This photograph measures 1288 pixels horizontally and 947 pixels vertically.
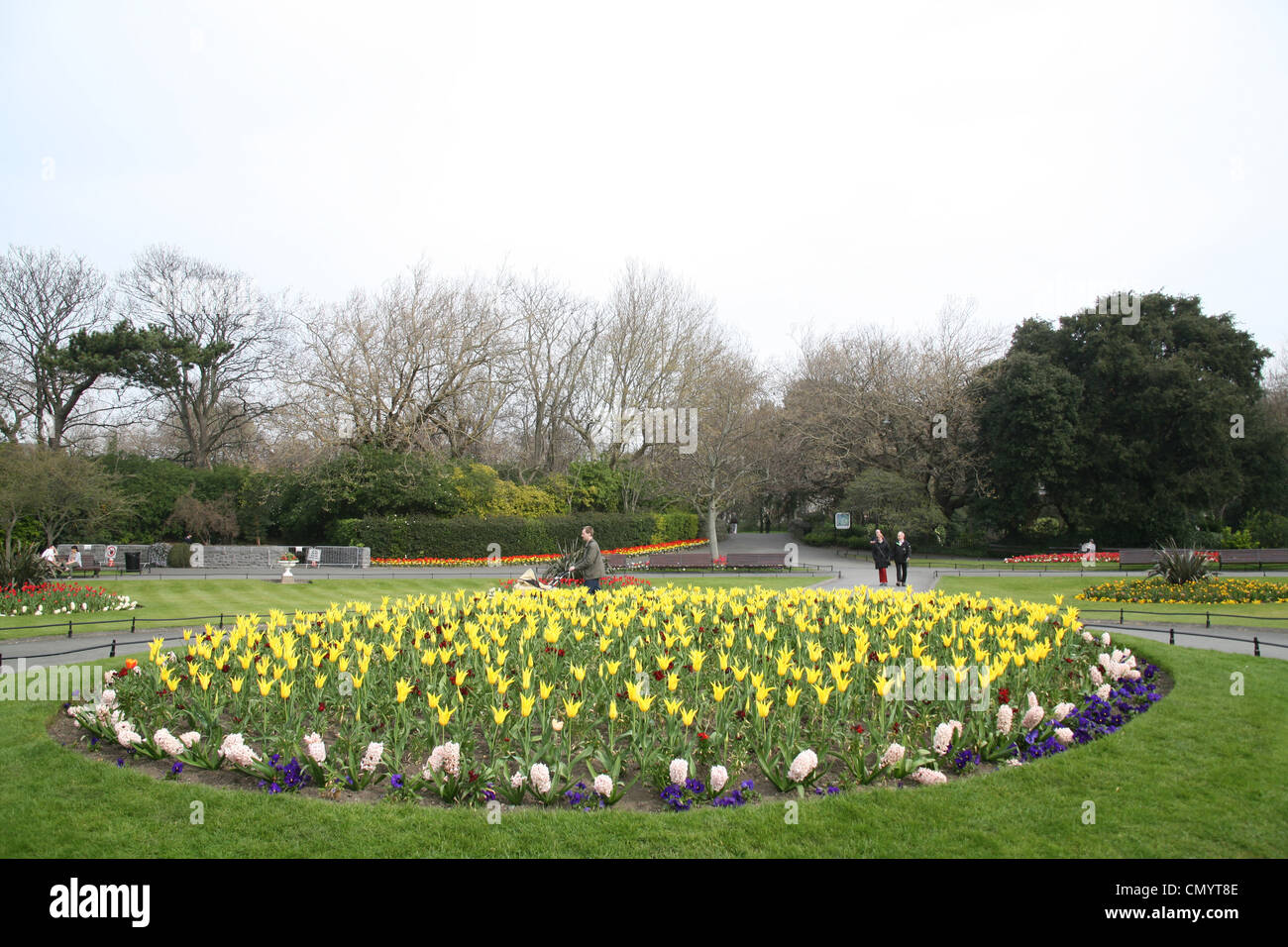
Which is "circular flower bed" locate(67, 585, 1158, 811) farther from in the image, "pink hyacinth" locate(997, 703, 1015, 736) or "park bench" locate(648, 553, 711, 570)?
"park bench" locate(648, 553, 711, 570)

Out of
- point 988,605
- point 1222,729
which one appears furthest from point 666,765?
point 988,605

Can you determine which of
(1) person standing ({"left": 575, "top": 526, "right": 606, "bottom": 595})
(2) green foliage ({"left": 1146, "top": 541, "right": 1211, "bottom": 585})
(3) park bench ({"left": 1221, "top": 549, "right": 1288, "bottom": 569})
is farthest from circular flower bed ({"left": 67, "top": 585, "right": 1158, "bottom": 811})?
(3) park bench ({"left": 1221, "top": 549, "right": 1288, "bottom": 569})

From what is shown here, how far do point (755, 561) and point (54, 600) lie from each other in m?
21.0

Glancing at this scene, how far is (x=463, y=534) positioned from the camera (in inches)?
1264

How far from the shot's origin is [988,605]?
34.9 feet

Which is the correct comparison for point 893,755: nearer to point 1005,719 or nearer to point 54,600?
point 1005,719

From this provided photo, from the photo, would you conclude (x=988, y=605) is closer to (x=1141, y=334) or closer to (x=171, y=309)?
(x=1141, y=334)

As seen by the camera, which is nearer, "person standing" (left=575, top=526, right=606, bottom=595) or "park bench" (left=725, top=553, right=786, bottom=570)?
"person standing" (left=575, top=526, right=606, bottom=595)

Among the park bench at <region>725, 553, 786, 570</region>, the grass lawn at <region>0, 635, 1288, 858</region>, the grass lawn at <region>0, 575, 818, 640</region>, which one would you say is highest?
the grass lawn at <region>0, 635, 1288, 858</region>

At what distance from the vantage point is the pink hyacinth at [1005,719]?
18.6ft

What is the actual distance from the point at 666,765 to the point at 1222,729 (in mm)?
4610

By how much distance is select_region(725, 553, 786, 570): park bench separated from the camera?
2859cm

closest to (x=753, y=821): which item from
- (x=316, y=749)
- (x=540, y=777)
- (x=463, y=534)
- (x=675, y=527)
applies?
(x=540, y=777)

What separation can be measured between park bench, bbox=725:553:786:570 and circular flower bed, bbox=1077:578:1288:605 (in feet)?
41.3
